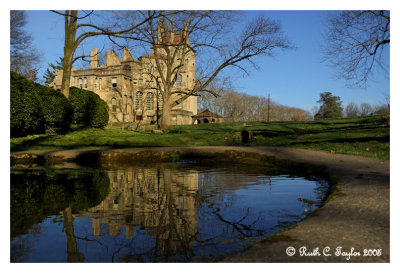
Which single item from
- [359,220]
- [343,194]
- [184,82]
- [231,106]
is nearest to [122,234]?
[359,220]

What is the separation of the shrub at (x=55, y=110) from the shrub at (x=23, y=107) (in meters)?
0.47

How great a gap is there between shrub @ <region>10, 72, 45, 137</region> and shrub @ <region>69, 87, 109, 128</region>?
→ 11.6ft

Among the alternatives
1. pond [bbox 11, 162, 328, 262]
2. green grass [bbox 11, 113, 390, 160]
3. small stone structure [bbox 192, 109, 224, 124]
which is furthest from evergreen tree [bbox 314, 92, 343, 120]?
pond [bbox 11, 162, 328, 262]

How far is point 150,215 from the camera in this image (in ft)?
13.4

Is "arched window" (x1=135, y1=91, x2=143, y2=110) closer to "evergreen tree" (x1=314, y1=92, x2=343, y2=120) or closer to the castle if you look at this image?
the castle

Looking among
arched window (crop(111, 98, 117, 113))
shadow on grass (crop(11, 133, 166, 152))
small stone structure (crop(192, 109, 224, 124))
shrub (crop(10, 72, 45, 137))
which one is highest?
arched window (crop(111, 98, 117, 113))

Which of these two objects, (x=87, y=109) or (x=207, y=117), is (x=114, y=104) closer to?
(x=207, y=117)

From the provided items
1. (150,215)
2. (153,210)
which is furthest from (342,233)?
(153,210)

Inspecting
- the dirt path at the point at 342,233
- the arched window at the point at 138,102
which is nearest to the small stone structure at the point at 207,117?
the arched window at the point at 138,102

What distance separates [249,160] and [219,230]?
755cm

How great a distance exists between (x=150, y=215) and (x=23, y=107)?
1613 cm

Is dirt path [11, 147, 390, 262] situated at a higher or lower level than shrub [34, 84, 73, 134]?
lower

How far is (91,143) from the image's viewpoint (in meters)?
16.7

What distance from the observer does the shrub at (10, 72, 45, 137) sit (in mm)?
16047
